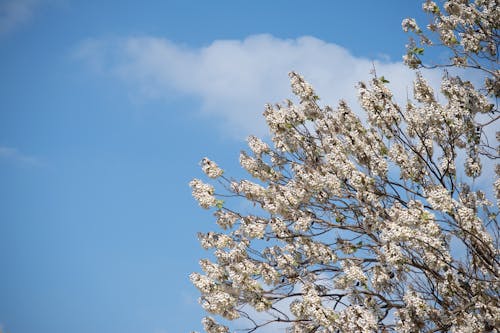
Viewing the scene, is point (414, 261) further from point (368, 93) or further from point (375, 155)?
point (368, 93)

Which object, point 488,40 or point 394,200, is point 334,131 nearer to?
point 394,200

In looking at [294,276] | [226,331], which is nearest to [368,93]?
[294,276]

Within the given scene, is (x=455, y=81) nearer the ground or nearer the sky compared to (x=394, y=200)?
nearer the sky

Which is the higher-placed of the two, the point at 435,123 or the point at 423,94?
the point at 423,94

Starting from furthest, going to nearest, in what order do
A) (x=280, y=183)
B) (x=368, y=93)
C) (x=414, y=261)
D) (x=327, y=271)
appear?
1. (x=280, y=183)
2. (x=327, y=271)
3. (x=368, y=93)
4. (x=414, y=261)

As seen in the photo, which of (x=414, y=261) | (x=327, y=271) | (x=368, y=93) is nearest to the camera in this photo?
(x=414, y=261)

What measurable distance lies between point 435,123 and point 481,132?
0.81 m

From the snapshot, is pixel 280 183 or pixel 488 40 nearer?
pixel 488 40

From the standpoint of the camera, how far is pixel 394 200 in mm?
8867

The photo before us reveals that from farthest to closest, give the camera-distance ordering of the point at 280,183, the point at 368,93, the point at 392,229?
the point at 280,183 → the point at 368,93 → the point at 392,229

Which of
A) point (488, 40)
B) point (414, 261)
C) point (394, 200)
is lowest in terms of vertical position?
point (414, 261)

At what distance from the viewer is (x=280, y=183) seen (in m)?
10.3

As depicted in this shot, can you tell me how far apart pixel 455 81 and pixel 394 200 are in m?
1.99

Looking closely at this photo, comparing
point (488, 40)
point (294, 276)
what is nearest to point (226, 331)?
point (294, 276)
